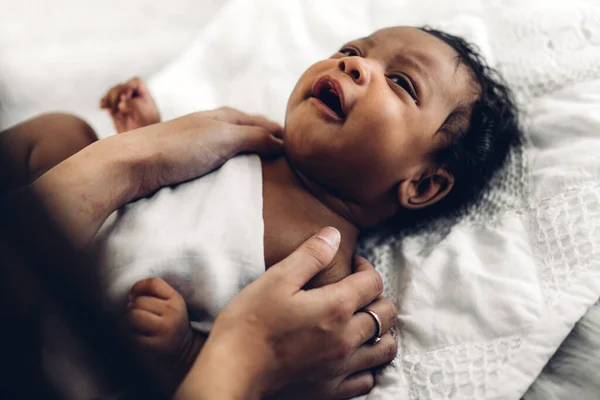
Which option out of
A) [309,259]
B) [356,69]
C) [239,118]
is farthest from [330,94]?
[309,259]

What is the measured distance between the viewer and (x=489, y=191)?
0.94m

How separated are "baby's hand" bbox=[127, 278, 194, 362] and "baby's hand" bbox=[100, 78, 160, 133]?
39 cm

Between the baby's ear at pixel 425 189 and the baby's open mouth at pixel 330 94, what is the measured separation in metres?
0.17

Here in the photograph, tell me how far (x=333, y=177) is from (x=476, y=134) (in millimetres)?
257

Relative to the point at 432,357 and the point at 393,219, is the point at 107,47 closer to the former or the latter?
the point at 393,219

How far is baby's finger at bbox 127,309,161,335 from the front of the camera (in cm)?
63

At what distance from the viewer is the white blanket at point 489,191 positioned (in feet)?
2.44

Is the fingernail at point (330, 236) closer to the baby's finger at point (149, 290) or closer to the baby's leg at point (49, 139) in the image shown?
the baby's finger at point (149, 290)

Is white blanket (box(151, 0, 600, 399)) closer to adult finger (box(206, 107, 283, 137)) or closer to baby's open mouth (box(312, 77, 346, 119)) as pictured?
adult finger (box(206, 107, 283, 137))

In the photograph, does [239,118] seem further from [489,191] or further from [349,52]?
[489,191]

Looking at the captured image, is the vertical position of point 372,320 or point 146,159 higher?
point 146,159

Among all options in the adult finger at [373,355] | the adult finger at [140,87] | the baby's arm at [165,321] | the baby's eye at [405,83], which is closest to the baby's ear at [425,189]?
the baby's eye at [405,83]

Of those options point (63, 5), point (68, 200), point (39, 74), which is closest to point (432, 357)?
point (68, 200)

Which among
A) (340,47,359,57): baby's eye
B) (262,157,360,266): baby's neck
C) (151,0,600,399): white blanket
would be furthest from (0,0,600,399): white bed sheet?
(340,47,359,57): baby's eye
